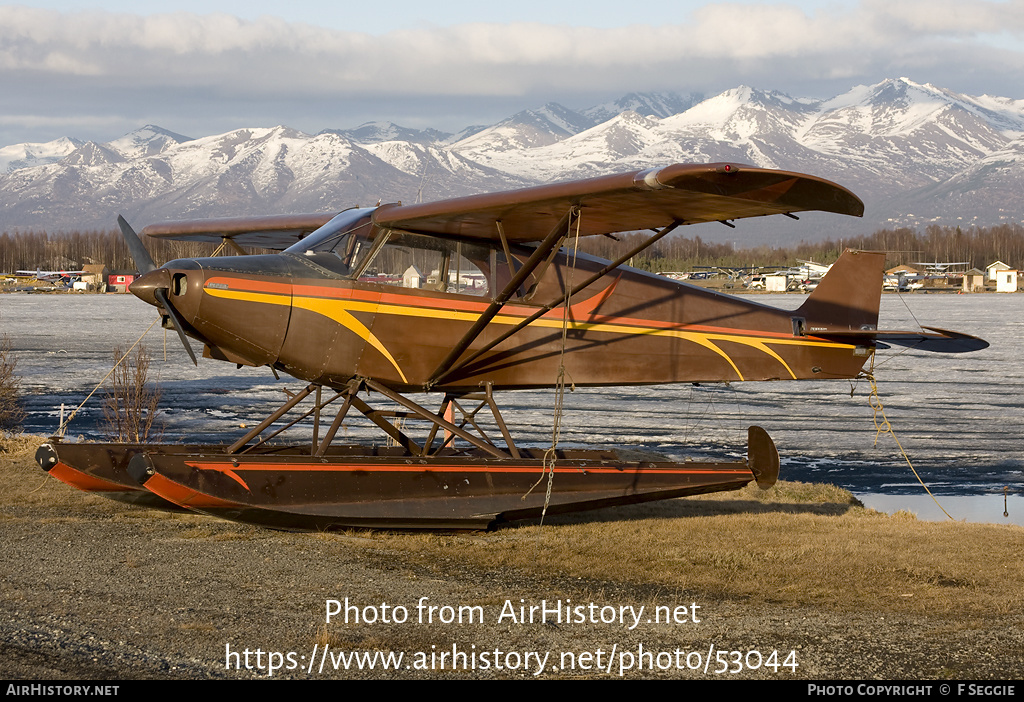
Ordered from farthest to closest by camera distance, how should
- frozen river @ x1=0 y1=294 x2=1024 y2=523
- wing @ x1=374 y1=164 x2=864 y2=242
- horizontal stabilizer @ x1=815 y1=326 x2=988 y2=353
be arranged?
frozen river @ x1=0 y1=294 x2=1024 y2=523
horizontal stabilizer @ x1=815 y1=326 x2=988 y2=353
wing @ x1=374 y1=164 x2=864 y2=242

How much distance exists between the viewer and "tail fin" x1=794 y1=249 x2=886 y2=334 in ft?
35.7

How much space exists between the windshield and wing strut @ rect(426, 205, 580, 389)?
1211 mm

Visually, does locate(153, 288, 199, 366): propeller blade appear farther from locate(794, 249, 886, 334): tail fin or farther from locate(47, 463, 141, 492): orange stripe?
locate(794, 249, 886, 334): tail fin

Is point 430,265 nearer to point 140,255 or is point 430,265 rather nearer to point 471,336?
point 471,336

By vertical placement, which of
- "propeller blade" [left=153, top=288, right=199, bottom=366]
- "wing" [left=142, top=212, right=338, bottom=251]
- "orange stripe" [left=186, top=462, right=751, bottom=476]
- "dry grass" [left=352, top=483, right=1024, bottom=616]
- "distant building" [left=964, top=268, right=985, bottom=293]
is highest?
"distant building" [left=964, top=268, right=985, bottom=293]

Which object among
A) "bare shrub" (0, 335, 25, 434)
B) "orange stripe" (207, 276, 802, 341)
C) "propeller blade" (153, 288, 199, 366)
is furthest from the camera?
"bare shrub" (0, 335, 25, 434)

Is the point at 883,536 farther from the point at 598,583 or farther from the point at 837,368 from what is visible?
the point at 598,583

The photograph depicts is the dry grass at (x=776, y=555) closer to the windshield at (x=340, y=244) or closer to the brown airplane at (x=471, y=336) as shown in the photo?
the brown airplane at (x=471, y=336)

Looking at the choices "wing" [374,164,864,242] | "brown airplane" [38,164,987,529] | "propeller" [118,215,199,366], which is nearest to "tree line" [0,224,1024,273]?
"brown airplane" [38,164,987,529]

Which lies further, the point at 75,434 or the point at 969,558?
the point at 75,434

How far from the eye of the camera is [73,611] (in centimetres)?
624
